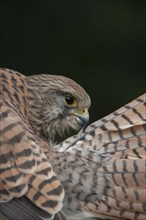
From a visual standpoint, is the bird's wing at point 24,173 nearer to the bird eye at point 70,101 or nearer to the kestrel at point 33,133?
the kestrel at point 33,133

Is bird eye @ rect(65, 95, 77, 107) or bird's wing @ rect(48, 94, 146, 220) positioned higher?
bird eye @ rect(65, 95, 77, 107)

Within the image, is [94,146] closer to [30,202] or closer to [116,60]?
[30,202]

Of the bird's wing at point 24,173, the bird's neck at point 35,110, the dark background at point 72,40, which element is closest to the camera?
the bird's wing at point 24,173

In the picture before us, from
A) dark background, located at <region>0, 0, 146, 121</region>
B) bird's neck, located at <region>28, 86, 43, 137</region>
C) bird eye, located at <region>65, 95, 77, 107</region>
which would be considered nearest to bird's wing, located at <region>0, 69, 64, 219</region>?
bird's neck, located at <region>28, 86, 43, 137</region>

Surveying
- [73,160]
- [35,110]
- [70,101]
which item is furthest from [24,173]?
[70,101]

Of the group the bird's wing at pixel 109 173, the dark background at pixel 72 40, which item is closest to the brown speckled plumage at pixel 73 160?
the bird's wing at pixel 109 173

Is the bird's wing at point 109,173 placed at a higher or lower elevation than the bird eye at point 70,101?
lower

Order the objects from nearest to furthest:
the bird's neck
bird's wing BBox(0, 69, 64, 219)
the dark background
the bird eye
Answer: bird's wing BBox(0, 69, 64, 219), the bird's neck, the bird eye, the dark background

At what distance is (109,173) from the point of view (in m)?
4.84

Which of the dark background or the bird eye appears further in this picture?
the dark background

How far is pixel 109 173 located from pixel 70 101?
0.68m

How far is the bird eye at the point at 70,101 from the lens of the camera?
532 cm

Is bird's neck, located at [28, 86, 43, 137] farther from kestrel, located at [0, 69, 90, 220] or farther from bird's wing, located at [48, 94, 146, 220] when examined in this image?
bird's wing, located at [48, 94, 146, 220]

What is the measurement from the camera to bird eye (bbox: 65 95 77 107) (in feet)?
17.5
